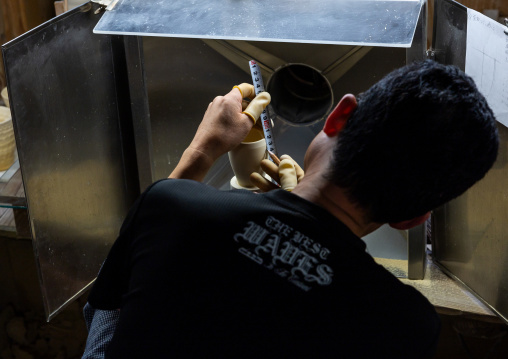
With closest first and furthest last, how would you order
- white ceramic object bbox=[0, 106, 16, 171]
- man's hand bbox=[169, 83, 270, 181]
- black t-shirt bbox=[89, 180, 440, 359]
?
1. black t-shirt bbox=[89, 180, 440, 359]
2. man's hand bbox=[169, 83, 270, 181]
3. white ceramic object bbox=[0, 106, 16, 171]

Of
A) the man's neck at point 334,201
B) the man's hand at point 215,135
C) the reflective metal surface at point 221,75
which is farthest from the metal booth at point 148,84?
the man's neck at point 334,201

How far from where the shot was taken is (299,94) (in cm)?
148

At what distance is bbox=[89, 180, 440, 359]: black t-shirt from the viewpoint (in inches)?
Result: 32.8

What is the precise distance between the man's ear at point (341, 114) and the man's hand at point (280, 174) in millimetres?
274

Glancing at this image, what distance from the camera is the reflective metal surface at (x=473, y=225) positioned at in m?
1.28

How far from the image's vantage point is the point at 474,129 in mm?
846

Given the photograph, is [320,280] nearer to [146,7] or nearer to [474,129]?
[474,129]

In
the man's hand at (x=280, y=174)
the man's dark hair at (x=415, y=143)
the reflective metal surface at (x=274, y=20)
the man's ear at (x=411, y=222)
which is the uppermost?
the reflective metal surface at (x=274, y=20)

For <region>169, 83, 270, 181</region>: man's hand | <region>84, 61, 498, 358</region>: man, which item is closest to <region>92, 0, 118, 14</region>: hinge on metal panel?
<region>169, 83, 270, 181</region>: man's hand

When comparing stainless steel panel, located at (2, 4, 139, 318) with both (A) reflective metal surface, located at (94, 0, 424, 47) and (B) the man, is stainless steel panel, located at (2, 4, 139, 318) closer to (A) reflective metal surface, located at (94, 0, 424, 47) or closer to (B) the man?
(A) reflective metal surface, located at (94, 0, 424, 47)

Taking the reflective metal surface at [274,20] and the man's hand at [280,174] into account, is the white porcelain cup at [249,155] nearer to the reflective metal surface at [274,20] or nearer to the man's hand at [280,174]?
the man's hand at [280,174]

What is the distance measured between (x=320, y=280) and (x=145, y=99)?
31.3 inches

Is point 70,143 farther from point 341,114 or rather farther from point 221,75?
point 341,114

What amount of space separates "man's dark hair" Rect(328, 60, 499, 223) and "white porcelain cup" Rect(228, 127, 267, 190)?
425 mm
